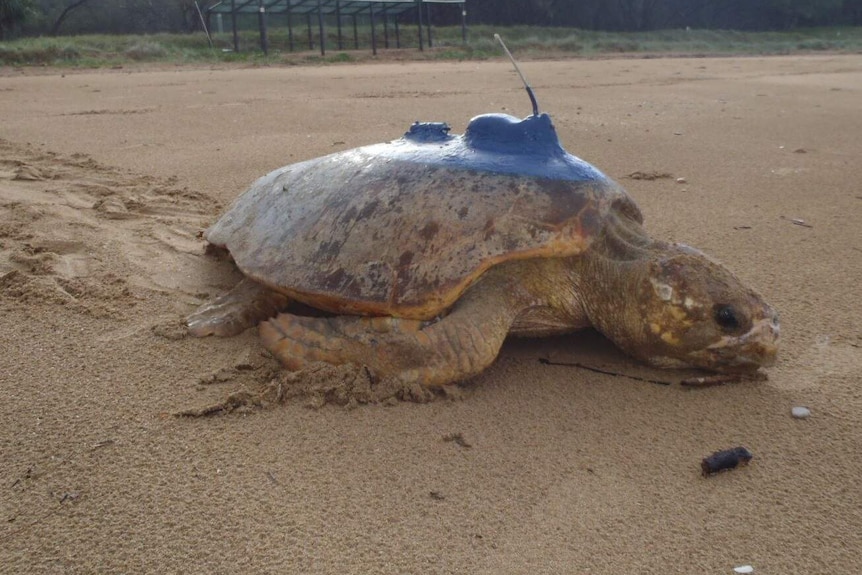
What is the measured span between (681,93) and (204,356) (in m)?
9.61

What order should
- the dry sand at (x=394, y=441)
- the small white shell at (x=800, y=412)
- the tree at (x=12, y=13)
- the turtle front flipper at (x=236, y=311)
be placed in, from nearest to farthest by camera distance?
1. the dry sand at (x=394, y=441)
2. the small white shell at (x=800, y=412)
3. the turtle front flipper at (x=236, y=311)
4. the tree at (x=12, y=13)

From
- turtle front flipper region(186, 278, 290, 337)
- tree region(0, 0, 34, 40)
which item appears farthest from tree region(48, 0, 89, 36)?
turtle front flipper region(186, 278, 290, 337)

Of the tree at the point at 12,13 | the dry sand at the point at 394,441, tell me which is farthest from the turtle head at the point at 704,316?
the tree at the point at 12,13

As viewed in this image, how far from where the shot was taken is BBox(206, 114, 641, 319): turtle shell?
7.63 feet

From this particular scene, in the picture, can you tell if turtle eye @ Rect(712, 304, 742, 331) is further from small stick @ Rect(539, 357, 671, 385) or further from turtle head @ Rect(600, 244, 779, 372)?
small stick @ Rect(539, 357, 671, 385)

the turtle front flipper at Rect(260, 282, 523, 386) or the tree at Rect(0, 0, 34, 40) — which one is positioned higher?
the tree at Rect(0, 0, 34, 40)

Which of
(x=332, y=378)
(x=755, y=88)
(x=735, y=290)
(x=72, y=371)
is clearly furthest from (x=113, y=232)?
(x=755, y=88)

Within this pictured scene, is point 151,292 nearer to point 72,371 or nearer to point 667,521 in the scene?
point 72,371

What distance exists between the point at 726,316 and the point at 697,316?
84mm

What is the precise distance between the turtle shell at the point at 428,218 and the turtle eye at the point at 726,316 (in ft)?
1.49

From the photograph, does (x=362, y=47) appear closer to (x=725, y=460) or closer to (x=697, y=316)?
(x=697, y=316)

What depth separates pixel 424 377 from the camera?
87.8 inches

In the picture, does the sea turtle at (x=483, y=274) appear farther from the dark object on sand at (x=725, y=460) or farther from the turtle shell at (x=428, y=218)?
the dark object on sand at (x=725, y=460)

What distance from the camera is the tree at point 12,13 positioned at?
2502 cm
